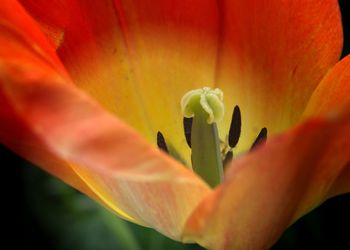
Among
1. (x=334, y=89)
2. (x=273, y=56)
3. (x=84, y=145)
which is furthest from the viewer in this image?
(x=273, y=56)

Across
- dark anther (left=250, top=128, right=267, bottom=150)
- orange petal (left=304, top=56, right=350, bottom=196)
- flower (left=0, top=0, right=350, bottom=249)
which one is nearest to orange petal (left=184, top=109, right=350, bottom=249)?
flower (left=0, top=0, right=350, bottom=249)

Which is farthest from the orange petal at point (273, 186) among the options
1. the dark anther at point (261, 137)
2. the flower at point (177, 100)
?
the dark anther at point (261, 137)

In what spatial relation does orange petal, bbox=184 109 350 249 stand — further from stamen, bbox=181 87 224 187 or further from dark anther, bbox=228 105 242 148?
dark anther, bbox=228 105 242 148

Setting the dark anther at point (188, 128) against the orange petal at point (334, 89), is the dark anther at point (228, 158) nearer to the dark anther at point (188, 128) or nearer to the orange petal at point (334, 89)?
the dark anther at point (188, 128)

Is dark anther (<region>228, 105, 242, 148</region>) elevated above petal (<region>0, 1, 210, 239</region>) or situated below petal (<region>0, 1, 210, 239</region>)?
below

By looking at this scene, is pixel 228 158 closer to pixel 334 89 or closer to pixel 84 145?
pixel 334 89

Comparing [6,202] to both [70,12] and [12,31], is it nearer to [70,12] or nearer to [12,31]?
[70,12]

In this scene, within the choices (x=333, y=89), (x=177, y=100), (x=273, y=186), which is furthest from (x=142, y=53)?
(x=273, y=186)

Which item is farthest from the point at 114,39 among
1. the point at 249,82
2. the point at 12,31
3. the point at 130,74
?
the point at 12,31
